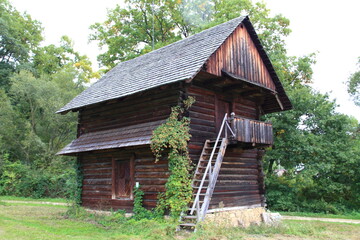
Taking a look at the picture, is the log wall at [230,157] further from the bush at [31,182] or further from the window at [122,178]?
the bush at [31,182]

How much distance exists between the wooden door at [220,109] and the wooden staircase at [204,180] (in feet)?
4.25

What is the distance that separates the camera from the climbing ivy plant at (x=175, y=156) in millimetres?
11797

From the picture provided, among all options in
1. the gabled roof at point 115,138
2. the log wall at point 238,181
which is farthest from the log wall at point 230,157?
the gabled roof at point 115,138

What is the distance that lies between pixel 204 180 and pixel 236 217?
114 inches

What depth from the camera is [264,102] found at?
18031 millimetres

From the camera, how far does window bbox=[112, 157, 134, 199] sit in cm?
1478

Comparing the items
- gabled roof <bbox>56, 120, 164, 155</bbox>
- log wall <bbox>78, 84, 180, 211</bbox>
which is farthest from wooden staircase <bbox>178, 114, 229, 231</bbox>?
gabled roof <bbox>56, 120, 164, 155</bbox>

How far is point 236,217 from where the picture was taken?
46.9 feet

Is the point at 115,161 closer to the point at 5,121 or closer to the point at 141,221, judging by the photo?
the point at 141,221

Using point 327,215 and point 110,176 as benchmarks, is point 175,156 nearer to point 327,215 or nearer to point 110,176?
point 110,176

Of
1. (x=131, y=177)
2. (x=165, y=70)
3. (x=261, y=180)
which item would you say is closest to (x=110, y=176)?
A: (x=131, y=177)

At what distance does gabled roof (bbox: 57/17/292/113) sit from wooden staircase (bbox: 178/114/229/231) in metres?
2.92

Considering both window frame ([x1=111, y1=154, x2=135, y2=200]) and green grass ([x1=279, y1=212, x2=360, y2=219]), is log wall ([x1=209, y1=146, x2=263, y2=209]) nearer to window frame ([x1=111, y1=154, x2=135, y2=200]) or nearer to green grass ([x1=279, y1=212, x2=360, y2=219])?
window frame ([x1=111, y1=154, x2=135, y2=200])

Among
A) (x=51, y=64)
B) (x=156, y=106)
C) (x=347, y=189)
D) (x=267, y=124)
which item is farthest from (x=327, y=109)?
(x=51, y=64)
